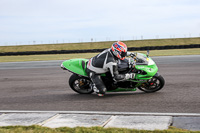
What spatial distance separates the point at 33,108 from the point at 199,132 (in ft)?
13.8

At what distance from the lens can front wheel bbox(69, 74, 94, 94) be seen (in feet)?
27.8

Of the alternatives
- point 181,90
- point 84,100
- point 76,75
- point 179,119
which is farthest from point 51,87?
point 179,119

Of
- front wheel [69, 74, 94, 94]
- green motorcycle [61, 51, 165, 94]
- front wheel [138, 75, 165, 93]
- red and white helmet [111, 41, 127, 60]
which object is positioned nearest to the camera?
red and white helmet [111, 41, 127, 60]

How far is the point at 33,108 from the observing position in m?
7.04

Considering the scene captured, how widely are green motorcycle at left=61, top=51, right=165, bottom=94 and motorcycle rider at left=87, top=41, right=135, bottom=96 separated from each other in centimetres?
20

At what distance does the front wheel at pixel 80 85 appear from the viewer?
333 inches

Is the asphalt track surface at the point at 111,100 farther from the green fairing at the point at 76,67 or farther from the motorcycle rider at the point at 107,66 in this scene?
the green fairing at the point at 76,67

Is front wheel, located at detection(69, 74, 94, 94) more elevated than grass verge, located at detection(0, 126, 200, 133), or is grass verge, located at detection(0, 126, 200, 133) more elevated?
front wheel, located at detection(69, 74, 94, 94)

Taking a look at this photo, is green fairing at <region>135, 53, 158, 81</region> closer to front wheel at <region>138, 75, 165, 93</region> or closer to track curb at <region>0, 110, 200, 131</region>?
front wheel at <region>138, 75, 165, 93</region>

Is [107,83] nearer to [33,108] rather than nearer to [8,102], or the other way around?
[33,108]

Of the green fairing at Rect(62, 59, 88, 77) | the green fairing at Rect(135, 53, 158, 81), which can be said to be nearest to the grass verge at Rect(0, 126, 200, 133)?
the green fairing at Rect(135, 53, 158, 81)

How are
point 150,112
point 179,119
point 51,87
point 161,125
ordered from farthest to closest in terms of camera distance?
point 51,87, point 150,112, point 179,119, point 161,125

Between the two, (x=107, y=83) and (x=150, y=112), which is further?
(x=107, y=83)

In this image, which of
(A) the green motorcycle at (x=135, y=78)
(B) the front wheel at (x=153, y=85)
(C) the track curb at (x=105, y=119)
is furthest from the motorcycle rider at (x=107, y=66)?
(C) the track curb at (x=105, y=119)
